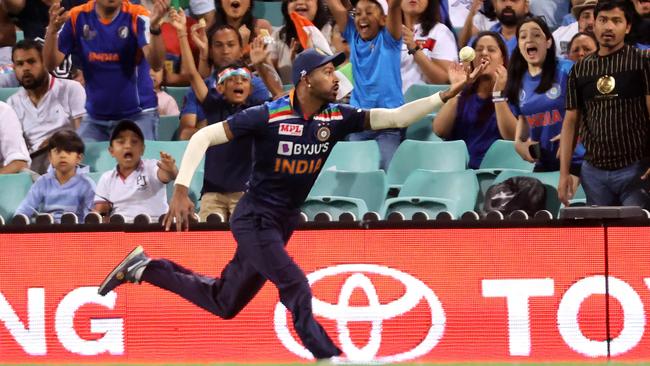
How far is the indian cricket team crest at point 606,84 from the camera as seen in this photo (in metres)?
8.75

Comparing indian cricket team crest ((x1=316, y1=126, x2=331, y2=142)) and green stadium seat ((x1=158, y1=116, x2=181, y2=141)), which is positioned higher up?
indian cricket team crest ((x1=316, y1=126, x2=331, y2=142))

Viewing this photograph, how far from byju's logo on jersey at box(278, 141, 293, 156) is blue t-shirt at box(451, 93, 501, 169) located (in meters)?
3.68

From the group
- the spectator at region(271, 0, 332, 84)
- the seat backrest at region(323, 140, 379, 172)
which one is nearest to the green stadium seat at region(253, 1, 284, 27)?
the spectator at region(271, 0, 332, 84)

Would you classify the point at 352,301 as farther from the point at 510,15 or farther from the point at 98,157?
the point at 510,15

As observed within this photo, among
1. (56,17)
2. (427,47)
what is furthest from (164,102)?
(427,47)

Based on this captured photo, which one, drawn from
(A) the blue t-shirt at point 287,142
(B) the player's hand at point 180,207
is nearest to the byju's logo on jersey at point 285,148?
(A) the blue t-shirt at point 287,142

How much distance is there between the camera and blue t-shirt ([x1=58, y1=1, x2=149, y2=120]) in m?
12.1

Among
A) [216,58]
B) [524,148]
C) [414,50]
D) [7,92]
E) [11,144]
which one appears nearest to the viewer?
[524,148]

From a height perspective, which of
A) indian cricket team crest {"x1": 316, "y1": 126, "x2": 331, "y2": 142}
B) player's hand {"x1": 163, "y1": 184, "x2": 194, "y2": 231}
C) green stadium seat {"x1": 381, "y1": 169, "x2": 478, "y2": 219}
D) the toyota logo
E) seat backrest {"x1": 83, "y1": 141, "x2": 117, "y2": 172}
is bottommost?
the toyota logo

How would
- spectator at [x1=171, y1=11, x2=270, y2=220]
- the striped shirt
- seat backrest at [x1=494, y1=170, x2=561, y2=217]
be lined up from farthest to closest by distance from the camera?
spectator at [x1=171, y1=11, x2=270, y2=220], seat backrest at [x1=494, y1=170, x2=561, y2=217], the striped shirt

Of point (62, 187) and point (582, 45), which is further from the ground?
point (582, 45)

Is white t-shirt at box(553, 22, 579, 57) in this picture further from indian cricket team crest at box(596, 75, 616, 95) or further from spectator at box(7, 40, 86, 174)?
spectator at box(7, 40, 86, 174)

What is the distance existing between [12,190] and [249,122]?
13.0 feet

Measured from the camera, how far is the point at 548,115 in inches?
419
